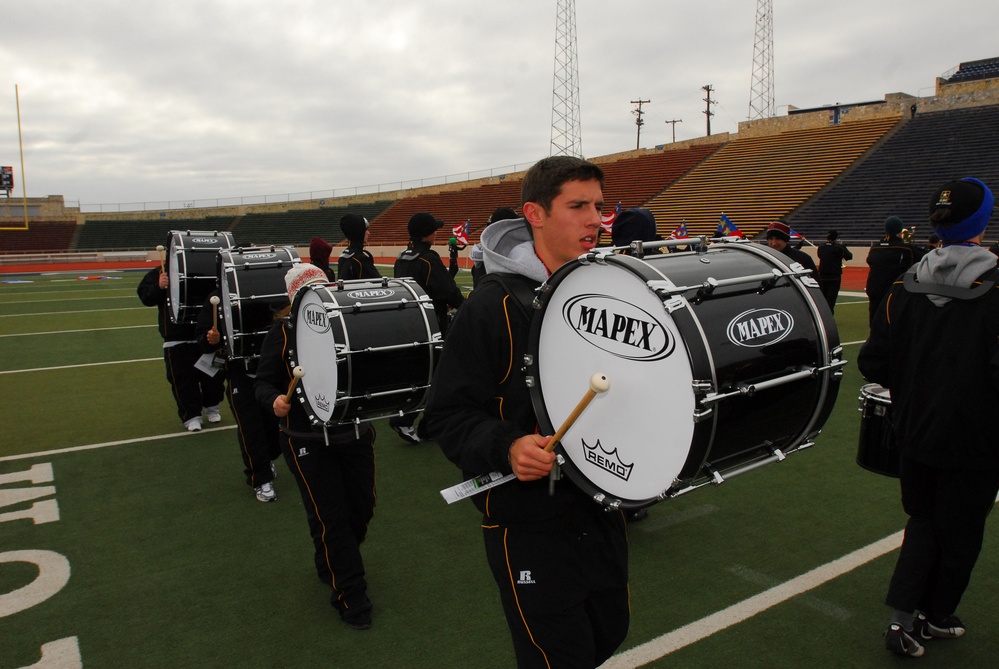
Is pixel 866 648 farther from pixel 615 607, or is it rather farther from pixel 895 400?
pixel 615 607

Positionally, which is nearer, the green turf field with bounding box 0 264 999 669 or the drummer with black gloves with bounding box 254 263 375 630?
the green turf field with bounding box 0 264 999 669

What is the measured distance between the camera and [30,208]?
58.4 m

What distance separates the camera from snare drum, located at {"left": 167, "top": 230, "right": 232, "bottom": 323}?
628 centimetres

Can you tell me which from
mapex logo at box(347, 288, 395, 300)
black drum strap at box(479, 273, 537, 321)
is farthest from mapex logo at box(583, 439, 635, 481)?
mapex logo at box(347, 288, 395, 300)

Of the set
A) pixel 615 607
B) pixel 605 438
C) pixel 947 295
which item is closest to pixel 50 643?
pixel 615 607

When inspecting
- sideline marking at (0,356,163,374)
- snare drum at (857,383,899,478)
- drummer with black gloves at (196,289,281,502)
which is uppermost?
snare drum at (857,383,899,478)

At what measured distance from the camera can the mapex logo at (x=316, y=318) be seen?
360 centimetres

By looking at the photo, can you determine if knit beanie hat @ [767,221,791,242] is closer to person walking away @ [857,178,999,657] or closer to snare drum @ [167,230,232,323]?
person walking away @ [857,178,999,657]

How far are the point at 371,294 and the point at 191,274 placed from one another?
3152mm

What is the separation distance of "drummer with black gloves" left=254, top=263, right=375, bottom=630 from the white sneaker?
1496 mm

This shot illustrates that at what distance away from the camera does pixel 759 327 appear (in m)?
1.90

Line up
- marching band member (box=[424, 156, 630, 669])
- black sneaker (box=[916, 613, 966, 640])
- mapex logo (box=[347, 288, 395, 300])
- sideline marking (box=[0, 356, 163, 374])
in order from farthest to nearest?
sideline marking (box=[0, 356, 163, 374]), mapex logo (box=[347, 288, 395, 300]), black sneaker (box=[916, 613, 966, 640]), marching band member (box=[424, 156, 630, 669])

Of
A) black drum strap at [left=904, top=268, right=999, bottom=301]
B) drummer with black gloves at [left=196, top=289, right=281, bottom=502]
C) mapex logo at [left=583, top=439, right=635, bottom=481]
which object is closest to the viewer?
mapex logo at [left=583, top=439, right=635, bottom=481]

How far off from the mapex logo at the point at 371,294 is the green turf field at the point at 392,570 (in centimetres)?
157
